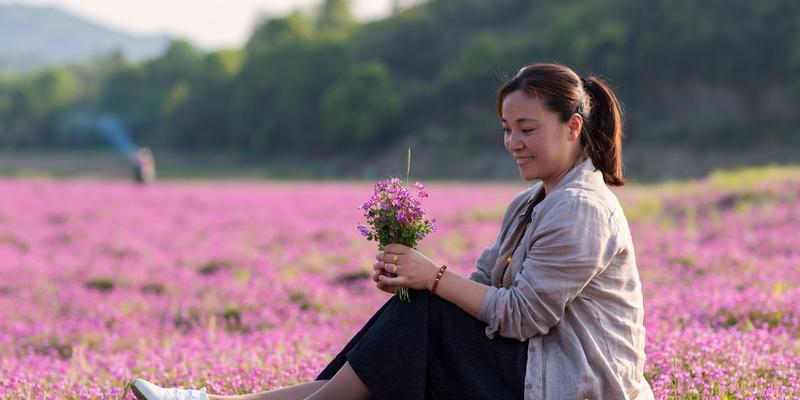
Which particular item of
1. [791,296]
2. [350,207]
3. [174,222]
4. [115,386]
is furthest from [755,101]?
[115,386]

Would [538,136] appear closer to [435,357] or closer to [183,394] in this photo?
[435,357]

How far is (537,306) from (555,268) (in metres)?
0.18

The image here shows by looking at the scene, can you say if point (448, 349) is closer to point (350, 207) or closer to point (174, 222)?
point (174, 222)

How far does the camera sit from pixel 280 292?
948 centimetres

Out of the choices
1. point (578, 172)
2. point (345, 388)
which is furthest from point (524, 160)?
point (345, 388)

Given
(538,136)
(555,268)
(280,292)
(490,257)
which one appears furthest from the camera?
(280,292)

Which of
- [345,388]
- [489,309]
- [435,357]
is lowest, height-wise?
[345,388]

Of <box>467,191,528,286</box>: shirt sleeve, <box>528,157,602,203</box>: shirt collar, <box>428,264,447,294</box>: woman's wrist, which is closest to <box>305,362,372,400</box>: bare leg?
<box>428,264,447,294</box>: woman's wrist

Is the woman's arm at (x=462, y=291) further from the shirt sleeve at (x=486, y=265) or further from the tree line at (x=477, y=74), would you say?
the tree line at (x=477, y=74)

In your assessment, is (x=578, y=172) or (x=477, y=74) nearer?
(x=578, y=172)

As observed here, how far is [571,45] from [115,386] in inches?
2601

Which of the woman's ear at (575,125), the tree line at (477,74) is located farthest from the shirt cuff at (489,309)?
the tree line at (477,74)

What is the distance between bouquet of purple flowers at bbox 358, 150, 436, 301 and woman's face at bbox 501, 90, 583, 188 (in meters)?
0.52

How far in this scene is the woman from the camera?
3568 millimetres
